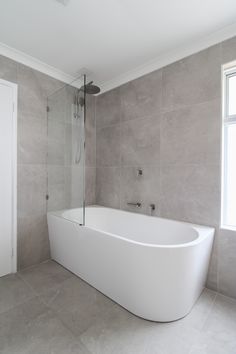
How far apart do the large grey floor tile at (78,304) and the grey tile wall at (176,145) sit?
1114 mm

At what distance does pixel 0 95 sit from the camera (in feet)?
6.41

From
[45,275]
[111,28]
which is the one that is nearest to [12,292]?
[45,275]

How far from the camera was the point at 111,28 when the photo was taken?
1.71m

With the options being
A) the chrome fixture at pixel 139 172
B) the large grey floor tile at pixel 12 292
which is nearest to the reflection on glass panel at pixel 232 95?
the chrome fixture at pixel 139 172

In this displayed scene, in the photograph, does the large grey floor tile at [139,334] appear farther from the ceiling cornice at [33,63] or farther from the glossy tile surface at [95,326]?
the ceiling cornice at [33,63]

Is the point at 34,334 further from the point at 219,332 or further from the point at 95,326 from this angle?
the point at 219,332

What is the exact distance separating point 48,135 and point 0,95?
0.66 metres

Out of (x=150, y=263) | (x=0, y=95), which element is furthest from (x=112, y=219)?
(x=0, y=95)

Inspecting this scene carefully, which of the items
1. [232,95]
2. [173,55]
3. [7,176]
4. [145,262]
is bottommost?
[145,262]

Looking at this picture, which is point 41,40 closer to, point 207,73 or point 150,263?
point 207,73

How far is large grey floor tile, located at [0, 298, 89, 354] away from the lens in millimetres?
1180

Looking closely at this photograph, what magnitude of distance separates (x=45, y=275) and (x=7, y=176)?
1.23m

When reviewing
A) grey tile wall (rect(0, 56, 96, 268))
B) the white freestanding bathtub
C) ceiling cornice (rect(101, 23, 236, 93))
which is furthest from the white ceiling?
the white freestanding bathtub

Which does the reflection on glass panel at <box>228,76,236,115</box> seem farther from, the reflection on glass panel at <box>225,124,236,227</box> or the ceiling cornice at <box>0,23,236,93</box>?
the ceiling cornice at <box>0,23,236,93</box>
